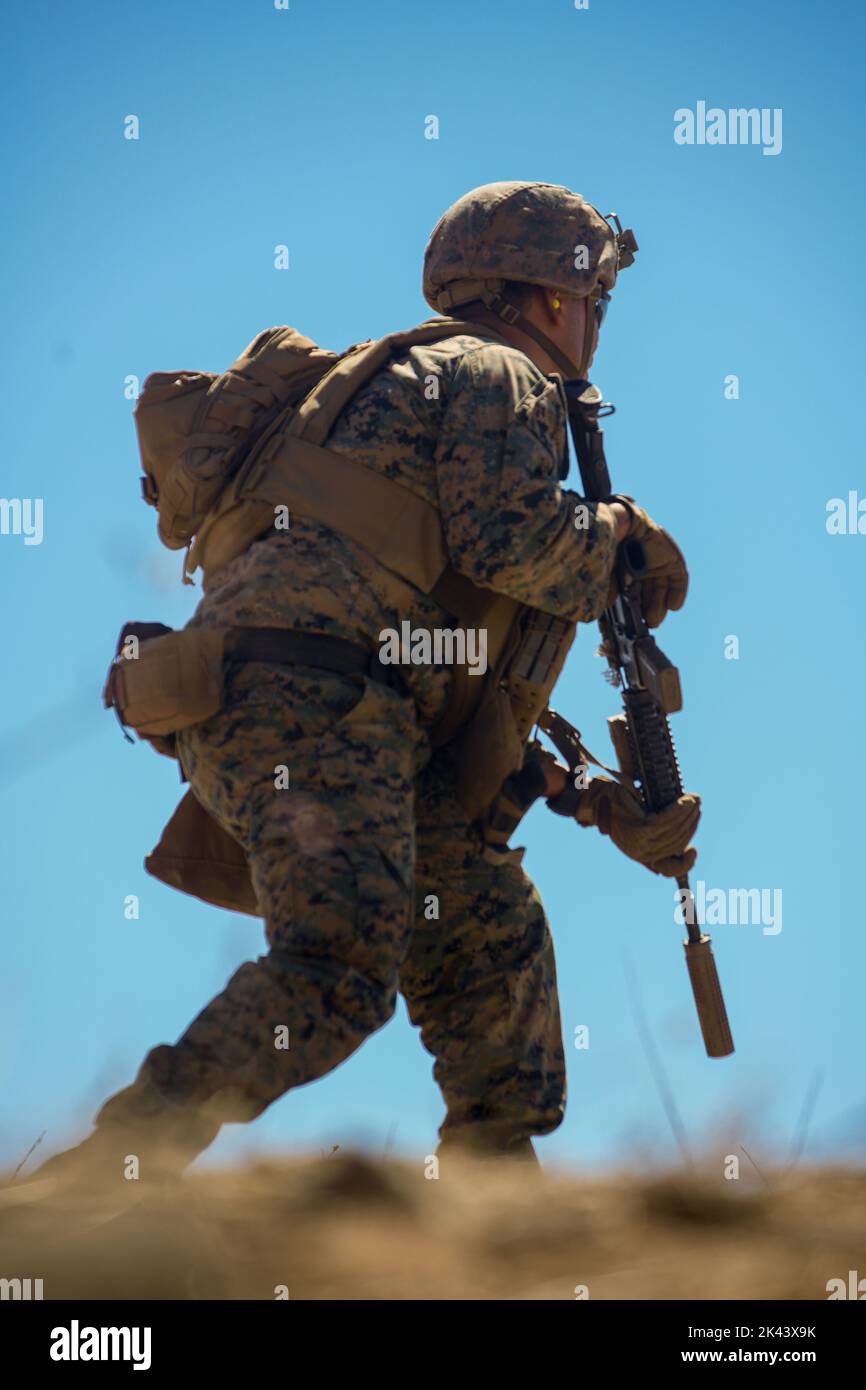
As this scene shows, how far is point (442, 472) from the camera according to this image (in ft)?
17.4

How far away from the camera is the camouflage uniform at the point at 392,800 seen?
4504 mm

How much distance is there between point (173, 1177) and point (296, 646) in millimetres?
1656

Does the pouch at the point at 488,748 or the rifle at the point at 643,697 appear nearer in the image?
the pouch at the point at 488,748

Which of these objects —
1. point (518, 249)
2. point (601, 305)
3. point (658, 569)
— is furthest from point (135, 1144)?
point (601, 305)

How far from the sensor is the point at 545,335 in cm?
626

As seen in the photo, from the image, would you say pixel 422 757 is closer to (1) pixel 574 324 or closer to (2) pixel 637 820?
(2) pixel 637 820

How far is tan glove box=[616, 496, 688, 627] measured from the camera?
19.8ft

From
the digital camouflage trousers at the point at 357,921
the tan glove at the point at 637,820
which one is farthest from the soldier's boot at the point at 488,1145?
the tan glove at the point at 637,820

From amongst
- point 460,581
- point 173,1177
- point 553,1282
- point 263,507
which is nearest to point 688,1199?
point 553,1282

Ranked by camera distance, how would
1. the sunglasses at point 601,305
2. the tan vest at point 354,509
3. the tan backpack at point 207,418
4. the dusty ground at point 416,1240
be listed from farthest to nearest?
the sunglasses at point 601,305 → the tan backpack at point 207,418 → the tan vest at point 354,509 → the dusty ground at point 416,1240

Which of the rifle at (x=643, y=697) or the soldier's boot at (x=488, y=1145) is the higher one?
the rifle at (x=643, y=697)

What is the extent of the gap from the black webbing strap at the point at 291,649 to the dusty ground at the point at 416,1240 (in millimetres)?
1415

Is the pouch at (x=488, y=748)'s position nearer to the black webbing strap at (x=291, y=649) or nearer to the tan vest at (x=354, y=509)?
the tan vest at (x=354, y=509)
